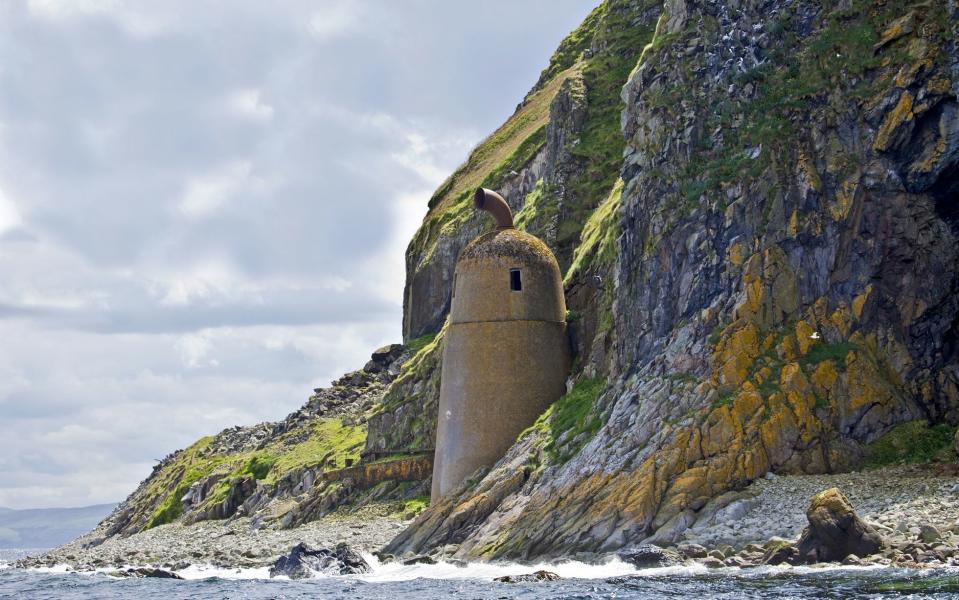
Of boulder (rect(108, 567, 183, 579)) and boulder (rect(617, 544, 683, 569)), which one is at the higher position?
boulder (rect(108, 567, 183, 579))

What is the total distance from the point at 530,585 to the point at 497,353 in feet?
61.0

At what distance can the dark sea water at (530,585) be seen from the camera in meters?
29.8

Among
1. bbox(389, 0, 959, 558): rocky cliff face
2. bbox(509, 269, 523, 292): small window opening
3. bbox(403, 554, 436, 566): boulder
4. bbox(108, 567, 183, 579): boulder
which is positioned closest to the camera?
bbox(389, 0, 959, 558): rocky cliff face

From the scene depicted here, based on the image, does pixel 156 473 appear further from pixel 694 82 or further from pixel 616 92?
pixel 694 82

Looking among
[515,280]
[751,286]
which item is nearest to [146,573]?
[515,280]

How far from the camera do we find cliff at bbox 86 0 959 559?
1665 inches

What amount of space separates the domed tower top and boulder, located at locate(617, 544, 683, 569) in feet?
58.9

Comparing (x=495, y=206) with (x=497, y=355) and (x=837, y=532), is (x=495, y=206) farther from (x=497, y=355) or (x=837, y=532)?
(x=837, y=532)

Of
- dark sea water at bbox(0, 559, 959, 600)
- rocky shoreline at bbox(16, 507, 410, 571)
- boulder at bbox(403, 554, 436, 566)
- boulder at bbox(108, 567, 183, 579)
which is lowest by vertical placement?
dark sea water at bbox(0, 559, 959, 600)

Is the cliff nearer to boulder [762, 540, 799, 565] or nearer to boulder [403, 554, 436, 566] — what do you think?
boulder [403, 554, 436, 566]

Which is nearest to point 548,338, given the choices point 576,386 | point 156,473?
point 576,386

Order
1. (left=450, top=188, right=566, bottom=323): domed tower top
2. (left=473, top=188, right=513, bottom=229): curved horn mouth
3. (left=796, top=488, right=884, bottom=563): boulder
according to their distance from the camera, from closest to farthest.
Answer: (left=796, top=488, right=884, bottom=563): boulder → (left=450, top=188, right=566, bottom=323): domed tower top → (left=473, top=188, right=513, bottom=229): curved horn mouth

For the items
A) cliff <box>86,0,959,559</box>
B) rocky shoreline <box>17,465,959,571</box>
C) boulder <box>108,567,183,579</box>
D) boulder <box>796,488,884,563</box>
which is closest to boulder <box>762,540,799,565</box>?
rocky shoreline <box>17,465,959,571</box>

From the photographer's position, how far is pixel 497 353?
54500 millimetres
